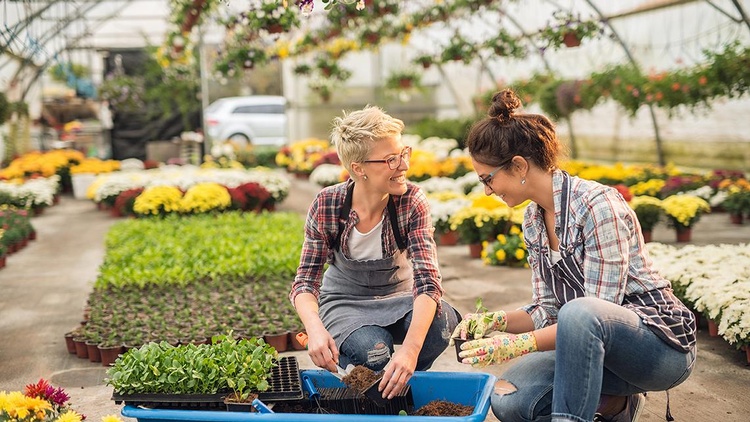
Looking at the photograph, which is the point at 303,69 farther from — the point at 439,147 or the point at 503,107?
the point at 503,107

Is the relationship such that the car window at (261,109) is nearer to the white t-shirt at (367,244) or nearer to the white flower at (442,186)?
the white flower at (442,186)

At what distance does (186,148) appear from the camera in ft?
54.6

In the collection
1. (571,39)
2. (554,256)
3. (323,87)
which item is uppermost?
(571,39)

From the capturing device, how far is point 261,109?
802 inches

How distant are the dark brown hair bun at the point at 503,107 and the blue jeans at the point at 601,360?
24.6 inches

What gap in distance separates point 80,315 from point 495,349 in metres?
3.51

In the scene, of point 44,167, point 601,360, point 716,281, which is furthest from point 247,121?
point 601,360

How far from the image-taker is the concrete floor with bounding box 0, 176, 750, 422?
3.25 meters

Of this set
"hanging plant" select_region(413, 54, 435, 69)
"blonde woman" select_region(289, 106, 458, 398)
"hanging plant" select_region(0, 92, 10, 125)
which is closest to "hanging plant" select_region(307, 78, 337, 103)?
"hanging plant" select_region(413, 54, 435, 69)

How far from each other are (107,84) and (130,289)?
1214cm

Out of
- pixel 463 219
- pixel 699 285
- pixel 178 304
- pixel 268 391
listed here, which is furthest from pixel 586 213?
pixel 463 219

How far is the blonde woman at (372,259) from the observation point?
291 cm

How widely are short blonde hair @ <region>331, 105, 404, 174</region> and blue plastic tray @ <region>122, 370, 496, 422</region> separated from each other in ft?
2.56

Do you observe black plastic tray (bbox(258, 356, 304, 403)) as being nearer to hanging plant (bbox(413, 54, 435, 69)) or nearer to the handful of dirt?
the handful of dirt
